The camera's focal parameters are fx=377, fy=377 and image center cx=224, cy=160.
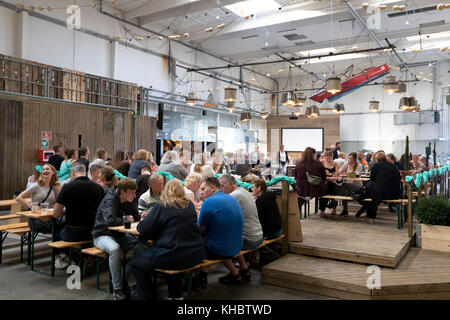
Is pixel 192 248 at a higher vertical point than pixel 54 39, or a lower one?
lower

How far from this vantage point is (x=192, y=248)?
3.34m

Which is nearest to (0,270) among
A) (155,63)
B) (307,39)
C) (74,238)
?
(74,238)

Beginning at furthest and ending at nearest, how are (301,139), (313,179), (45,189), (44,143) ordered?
(301,139), (44,143), (313,179), (45,189)

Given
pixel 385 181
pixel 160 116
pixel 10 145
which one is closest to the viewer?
pixel 385 181

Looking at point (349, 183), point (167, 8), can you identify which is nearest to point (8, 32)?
point (167, 8)

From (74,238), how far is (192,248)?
1.66 metres

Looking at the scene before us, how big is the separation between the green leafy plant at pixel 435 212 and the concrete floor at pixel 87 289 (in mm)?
2238

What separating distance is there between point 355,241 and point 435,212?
117 cm

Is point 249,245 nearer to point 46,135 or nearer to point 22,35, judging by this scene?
point 46,135

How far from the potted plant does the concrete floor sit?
217 cm

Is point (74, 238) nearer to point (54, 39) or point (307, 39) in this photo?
point (54, 39)

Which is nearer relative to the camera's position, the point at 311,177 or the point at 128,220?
the point at 128,220

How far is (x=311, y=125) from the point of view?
19.7 m
